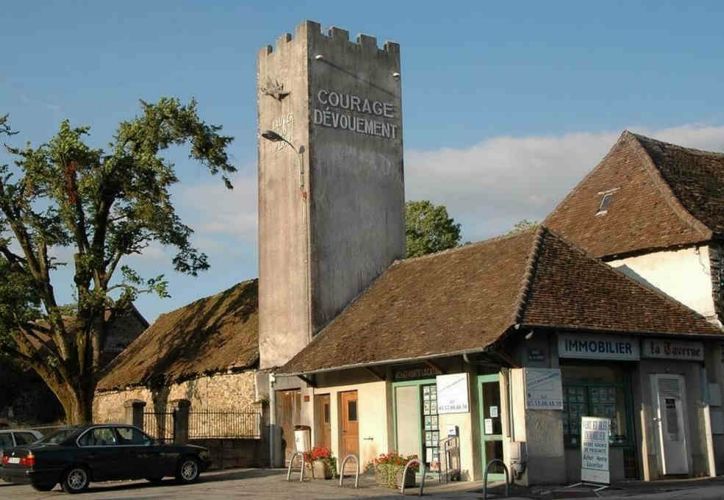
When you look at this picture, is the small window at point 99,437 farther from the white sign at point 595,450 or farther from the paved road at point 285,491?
the white sign at point 595,450

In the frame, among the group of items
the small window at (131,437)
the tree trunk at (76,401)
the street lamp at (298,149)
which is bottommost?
the small window at (131,437)

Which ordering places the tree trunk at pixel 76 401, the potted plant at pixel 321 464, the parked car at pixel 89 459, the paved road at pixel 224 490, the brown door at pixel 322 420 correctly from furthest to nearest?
1. the tree trunk at pixel 76 401
2. the brown door at pixel 322 420
3. the potted plant at pixel 321 464
4. the parked car at pixel 89 459
5. the paved road at pixel 224 490

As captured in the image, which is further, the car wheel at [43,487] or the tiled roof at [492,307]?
the car wheel at [43,487]

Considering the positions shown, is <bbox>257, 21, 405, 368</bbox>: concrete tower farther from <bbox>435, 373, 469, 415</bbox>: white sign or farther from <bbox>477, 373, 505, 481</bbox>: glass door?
<bbox>477, 373, 505, 481</bbox>: glass door

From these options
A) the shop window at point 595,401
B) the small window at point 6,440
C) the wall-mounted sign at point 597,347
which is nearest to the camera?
the wall-mounted sign at point 597,347

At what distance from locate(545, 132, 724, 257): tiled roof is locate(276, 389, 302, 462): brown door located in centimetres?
941

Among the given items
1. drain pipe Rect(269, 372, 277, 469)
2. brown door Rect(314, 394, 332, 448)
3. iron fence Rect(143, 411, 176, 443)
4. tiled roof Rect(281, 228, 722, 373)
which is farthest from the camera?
iron fence Rect(143, 411, 176, 443)

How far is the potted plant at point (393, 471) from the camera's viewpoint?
20.1m

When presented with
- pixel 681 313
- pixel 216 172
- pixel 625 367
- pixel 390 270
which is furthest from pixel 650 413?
pixel 216 172

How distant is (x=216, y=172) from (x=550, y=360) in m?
17.6

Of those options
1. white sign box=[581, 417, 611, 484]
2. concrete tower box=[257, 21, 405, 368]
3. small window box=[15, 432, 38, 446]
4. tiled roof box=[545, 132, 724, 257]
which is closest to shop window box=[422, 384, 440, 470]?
white sign box=[581, 417, 611, 484]

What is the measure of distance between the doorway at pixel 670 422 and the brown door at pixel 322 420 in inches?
348

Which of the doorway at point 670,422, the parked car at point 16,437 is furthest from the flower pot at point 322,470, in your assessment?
the parked car at point 16,437

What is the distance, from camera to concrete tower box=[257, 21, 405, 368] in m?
28.3
